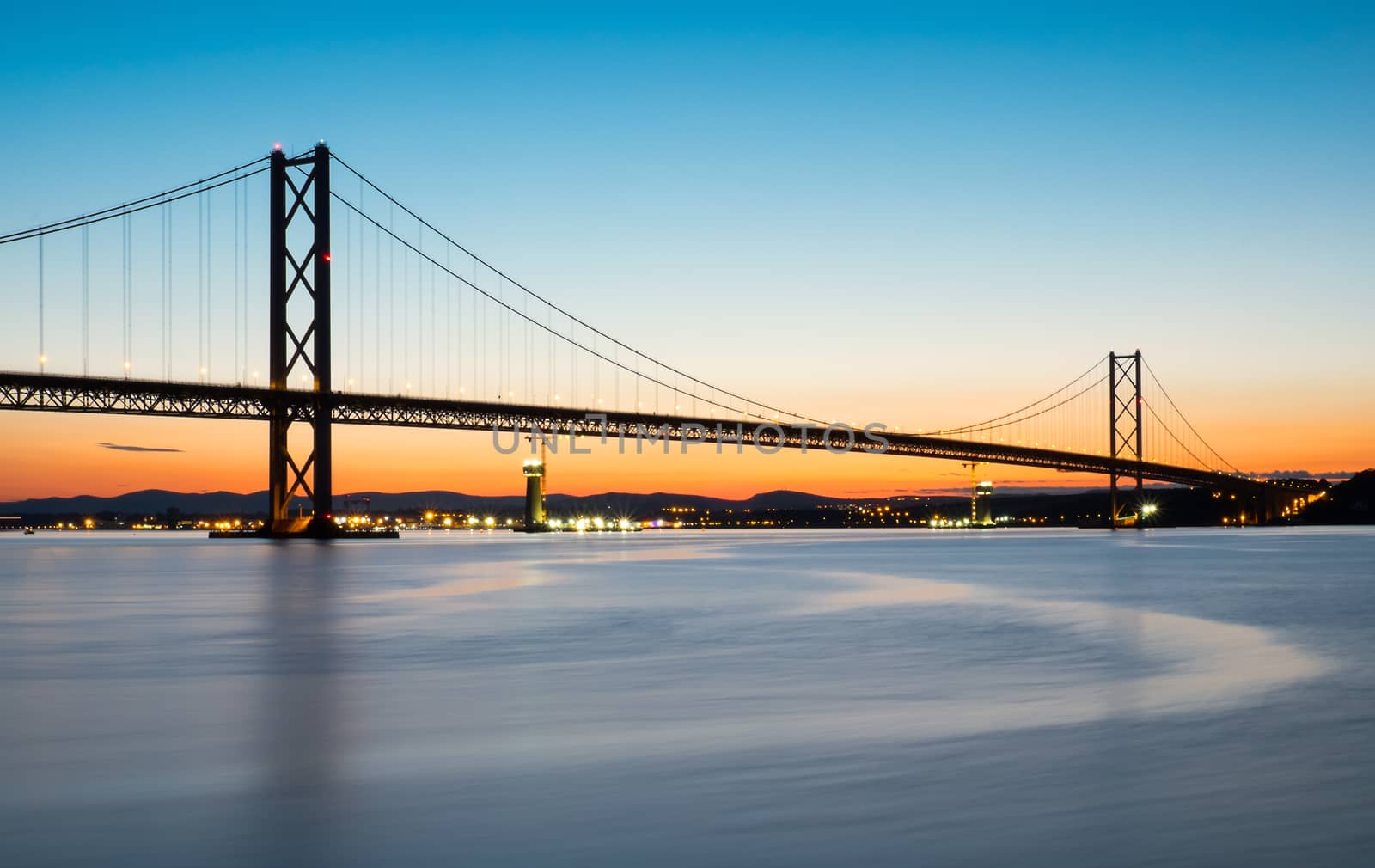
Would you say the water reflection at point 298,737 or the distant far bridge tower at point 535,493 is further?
the distant far bridge tower at point 535,493

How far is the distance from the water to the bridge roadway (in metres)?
34.1

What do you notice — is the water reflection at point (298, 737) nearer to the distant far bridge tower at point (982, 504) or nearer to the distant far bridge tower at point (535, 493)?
the distant far bridge tower at point (535, 493)

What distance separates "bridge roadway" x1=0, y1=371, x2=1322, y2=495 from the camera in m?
52.2

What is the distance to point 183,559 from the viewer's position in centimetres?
5128

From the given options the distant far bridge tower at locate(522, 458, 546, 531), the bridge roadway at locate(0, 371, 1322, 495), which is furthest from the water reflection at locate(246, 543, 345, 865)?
the distant far bridge tower at locate(522, 458, 546, 531)

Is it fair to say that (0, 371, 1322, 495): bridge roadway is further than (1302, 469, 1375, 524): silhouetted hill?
No

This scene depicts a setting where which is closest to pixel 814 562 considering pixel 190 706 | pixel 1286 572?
pixel 1286 572

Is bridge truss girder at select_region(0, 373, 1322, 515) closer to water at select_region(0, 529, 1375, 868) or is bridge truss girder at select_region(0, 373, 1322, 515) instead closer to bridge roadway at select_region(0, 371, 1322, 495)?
bridge roadway at select_region(0, 371, 1322, 495)

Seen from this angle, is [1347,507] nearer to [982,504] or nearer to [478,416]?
[982,504]

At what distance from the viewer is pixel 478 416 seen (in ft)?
205

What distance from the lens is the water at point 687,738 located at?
5781mm

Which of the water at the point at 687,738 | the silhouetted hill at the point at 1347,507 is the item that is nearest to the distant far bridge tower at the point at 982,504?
the silhouetted hill at the point at 1347,507

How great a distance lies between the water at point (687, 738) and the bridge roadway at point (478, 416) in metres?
34.1

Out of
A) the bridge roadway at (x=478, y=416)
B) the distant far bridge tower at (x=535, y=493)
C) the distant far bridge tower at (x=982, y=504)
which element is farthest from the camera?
the distant far bridge tower at (x=982, y=504)
